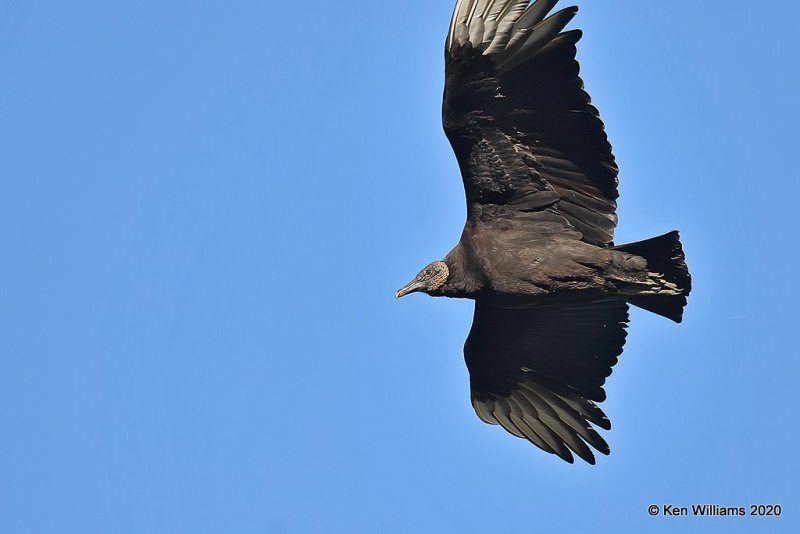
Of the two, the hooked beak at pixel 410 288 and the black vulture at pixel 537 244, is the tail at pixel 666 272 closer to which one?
the black vulture at pixel 537 244

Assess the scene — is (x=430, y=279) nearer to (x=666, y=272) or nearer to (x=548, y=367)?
(x=548, y=367)

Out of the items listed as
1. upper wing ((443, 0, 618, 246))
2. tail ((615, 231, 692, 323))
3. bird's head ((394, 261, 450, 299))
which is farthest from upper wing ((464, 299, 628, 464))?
upper wing ((443, 0, 618, 246))

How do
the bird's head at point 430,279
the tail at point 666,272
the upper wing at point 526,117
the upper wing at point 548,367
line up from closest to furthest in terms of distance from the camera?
1. the upper wing at point 526,117
2. the tail at point 666,272
3. the bird's head at point 430,279
4. the upper wing at point 548,367

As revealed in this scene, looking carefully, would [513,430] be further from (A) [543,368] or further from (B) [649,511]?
(B) [649,511]

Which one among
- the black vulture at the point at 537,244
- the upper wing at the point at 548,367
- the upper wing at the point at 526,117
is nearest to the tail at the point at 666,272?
the black vulture at the point at 537,244

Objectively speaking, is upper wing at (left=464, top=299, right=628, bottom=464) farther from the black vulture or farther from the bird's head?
the bird's head

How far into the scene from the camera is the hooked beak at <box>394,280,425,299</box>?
961cm

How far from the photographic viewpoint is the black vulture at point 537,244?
340 inches

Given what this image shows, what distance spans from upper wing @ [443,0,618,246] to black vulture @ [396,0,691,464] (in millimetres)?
10

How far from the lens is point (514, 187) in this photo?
9164 mm

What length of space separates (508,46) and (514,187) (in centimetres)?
112

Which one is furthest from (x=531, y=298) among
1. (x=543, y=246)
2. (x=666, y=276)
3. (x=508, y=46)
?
(x=508, y=46)

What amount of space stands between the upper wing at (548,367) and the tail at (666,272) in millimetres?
580

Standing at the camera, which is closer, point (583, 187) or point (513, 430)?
point (583, 187)
